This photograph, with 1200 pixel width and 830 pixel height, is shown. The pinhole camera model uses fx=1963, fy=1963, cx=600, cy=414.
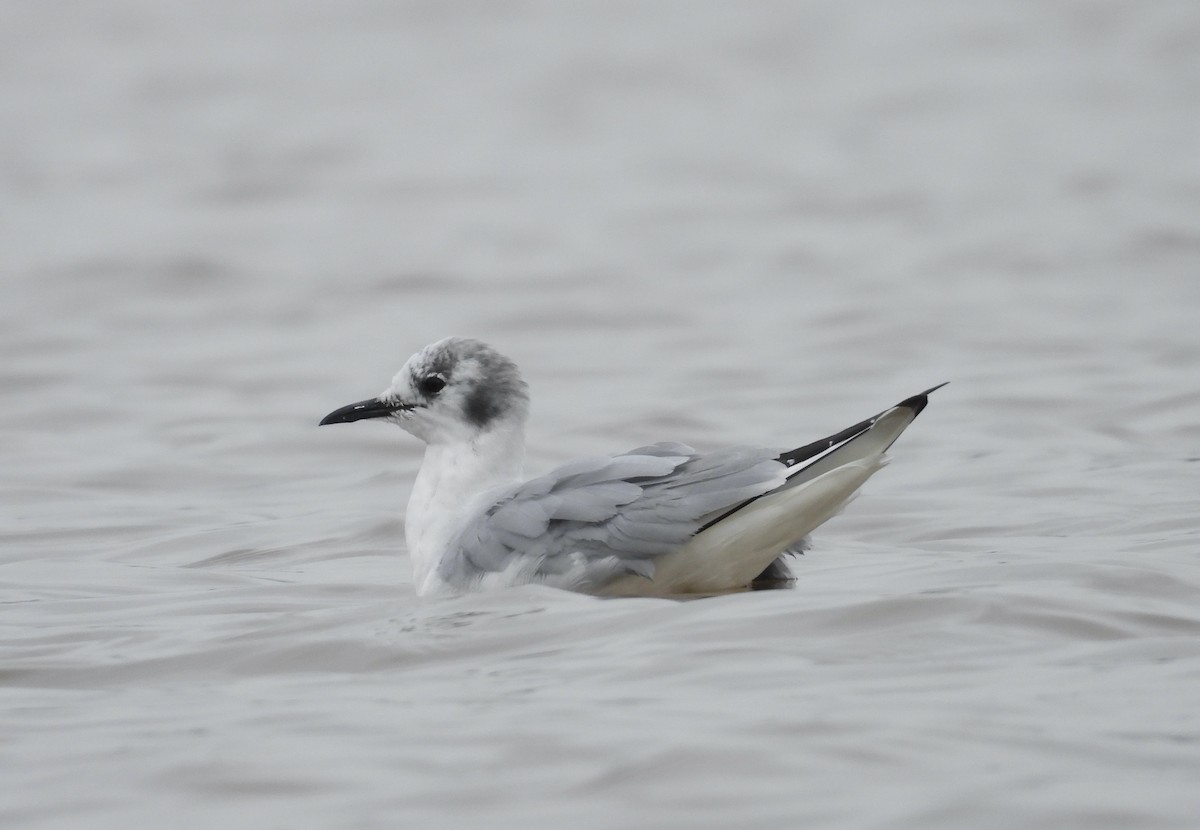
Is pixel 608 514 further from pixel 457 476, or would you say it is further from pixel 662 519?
pixel 457 476

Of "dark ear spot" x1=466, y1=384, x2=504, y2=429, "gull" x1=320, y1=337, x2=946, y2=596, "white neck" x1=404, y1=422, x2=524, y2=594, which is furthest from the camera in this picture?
"dark ear spot" x1=466, y1=384, x2=504, y2=429

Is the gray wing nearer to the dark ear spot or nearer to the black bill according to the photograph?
the dark ear spot

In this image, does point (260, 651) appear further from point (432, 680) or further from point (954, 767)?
point (954, 767)

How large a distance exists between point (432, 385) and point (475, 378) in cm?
18

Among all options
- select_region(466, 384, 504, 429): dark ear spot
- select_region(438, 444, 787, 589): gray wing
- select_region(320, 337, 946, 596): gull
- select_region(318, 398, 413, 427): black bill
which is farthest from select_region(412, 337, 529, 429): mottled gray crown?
select_region(438, 444, 787, 589): gray wing

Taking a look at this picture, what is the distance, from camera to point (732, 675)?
18.7 ft

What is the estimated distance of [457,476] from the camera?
783 cm

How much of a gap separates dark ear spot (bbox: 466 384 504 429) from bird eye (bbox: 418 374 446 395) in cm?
14

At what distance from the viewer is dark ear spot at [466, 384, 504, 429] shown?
7930 millimetres

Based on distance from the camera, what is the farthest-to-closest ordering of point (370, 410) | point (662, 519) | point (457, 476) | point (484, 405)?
1. point (370, 410)
2. point (484, 405)
3. point (457, 476)
4. point (662, 519)

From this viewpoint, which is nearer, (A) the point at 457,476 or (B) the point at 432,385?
(A) the point at 457,476

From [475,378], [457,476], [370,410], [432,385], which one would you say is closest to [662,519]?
[457,476]

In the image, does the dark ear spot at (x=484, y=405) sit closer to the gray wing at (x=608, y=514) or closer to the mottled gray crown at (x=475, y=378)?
the mottled gray crown at (x=475, y=378)

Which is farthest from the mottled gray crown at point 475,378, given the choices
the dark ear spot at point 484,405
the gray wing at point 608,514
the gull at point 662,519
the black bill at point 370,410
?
the gray wing at point 608,514
